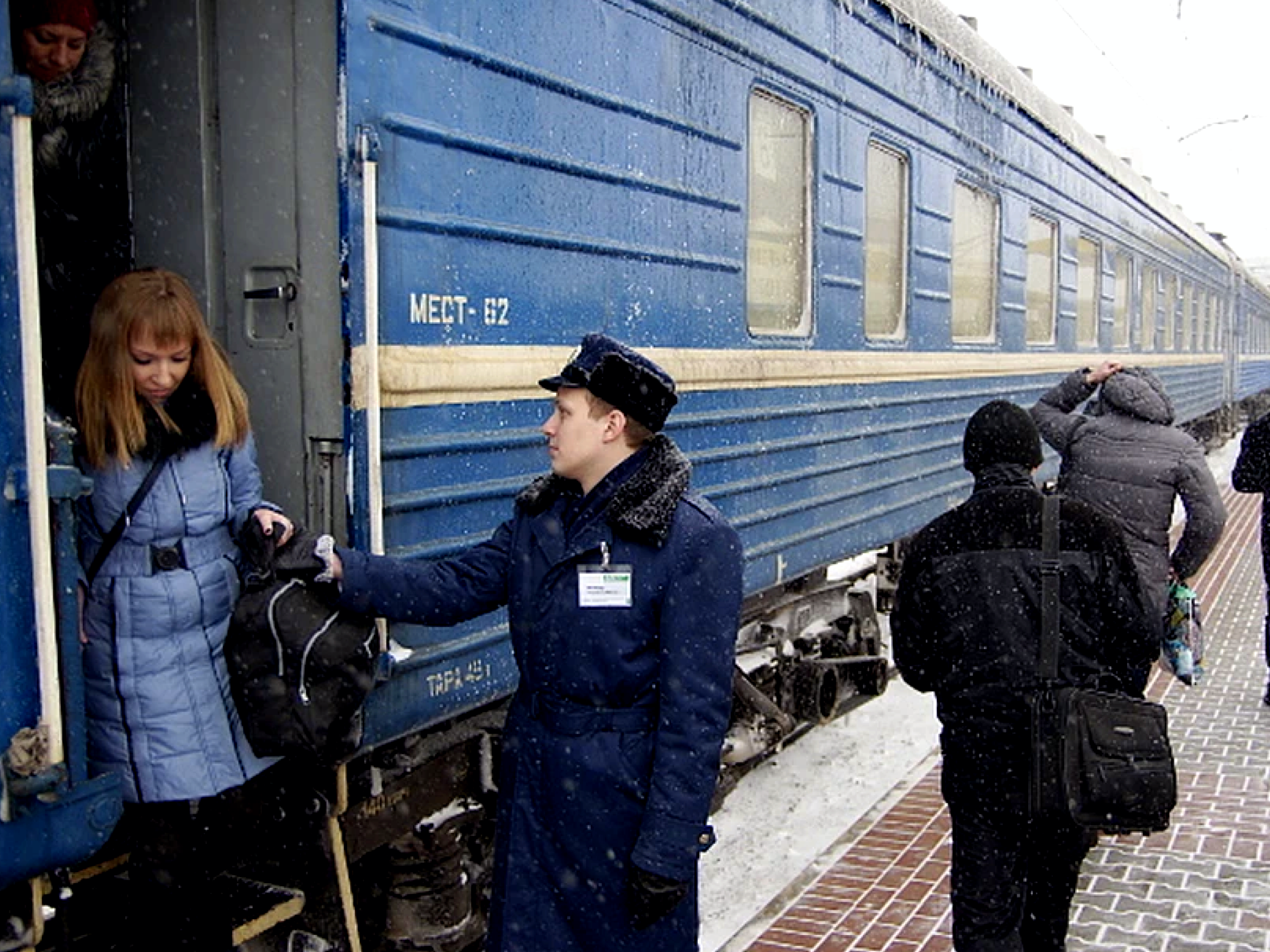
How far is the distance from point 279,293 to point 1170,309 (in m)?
14.1

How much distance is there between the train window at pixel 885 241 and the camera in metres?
6.12

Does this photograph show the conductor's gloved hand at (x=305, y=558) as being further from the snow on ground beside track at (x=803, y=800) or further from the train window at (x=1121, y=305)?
the train window at (x=1121, y=305)

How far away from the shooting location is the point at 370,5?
2.98 metres

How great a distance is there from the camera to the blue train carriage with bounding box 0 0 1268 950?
9.86 feet

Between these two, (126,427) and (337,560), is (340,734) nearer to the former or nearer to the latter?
(337,560)

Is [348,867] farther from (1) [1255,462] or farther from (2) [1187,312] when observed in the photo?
(2) [1187,312]

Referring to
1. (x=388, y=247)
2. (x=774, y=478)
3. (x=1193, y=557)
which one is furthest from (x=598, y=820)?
(x=1193, y=557)

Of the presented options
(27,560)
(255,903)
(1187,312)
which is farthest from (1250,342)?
(27,560)

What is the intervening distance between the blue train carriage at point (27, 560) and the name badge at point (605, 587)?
93 centimetres

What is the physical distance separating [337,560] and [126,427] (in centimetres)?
50

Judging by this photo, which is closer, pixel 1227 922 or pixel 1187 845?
pixel 1227 922

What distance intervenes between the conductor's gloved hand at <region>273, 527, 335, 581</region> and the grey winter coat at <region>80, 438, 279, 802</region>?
14 cm

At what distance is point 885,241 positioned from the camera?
20.8ft

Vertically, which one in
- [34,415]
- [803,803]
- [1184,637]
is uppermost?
[34,415]
